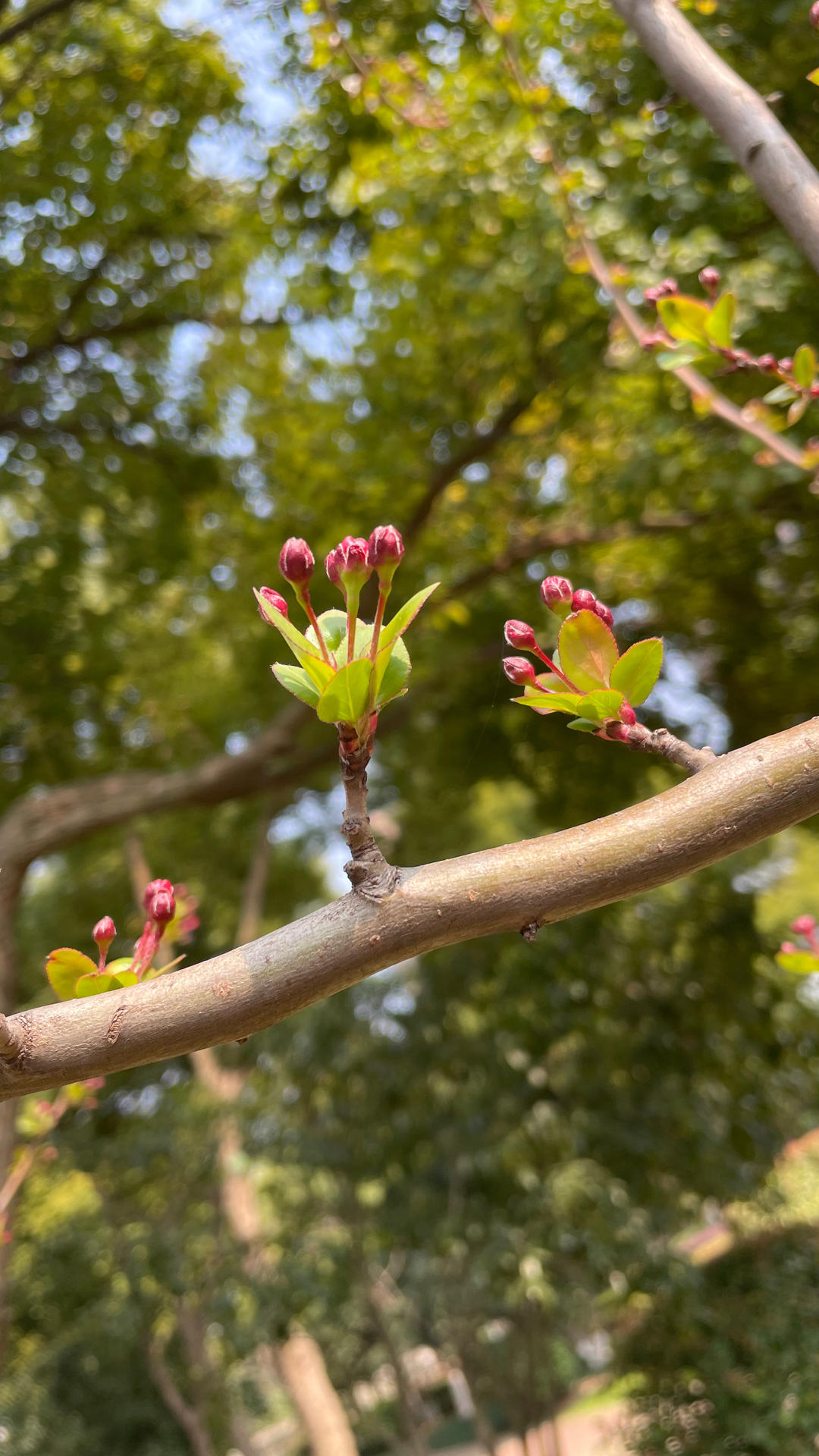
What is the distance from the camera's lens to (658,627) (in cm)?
754

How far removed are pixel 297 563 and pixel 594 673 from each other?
0.96ft

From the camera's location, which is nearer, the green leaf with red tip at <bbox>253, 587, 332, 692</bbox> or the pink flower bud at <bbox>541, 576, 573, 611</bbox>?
the green leaf with red tip at <bbox>253, 587, 332, 692</bbox>

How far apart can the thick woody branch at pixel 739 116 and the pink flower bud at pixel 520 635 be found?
24.4 inches

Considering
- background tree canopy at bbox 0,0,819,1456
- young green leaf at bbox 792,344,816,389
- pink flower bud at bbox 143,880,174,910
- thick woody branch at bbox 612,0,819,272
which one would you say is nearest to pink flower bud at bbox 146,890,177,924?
pink flower bud at bbox 143,880,174,910

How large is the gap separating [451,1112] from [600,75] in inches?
255

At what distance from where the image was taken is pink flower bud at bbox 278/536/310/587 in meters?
0.84

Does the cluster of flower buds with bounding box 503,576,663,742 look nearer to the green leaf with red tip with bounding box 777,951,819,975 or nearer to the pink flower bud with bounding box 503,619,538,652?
the pink flower bud with bounding box 503,619,538,652

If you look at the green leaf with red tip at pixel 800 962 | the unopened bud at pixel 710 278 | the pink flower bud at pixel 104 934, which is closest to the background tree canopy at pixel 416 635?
the unopened bud at pixel 710 278

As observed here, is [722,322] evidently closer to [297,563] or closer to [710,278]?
[710,278]

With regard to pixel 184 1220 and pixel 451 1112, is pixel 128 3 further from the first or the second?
pixel 184 1220

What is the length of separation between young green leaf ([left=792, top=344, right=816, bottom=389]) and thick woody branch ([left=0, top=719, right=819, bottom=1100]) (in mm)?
986

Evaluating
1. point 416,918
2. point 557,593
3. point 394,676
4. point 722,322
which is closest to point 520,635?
point 557,593

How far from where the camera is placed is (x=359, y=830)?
836 mm

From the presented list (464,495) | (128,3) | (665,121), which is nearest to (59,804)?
(464,495)
